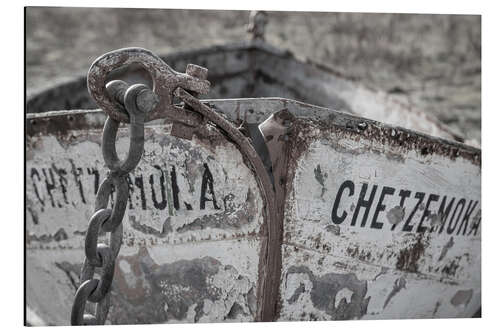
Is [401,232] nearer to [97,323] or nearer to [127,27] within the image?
[97,323]

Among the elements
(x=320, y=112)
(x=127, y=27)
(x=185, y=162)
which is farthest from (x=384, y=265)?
(x=127, y=27)

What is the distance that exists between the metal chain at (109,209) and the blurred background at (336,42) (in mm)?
3927

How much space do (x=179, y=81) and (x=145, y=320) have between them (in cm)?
96

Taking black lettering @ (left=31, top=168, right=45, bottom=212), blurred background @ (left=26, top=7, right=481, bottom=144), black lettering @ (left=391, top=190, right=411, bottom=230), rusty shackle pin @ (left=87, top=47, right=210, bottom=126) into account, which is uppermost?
blurred background @ (left=26, top=7, right=481, bottom=144)

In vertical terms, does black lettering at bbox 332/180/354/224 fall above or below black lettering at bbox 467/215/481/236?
above

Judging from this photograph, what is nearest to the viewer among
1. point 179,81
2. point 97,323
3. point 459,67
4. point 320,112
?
point 97,323

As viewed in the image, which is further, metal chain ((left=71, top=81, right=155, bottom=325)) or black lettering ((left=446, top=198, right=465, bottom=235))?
black lettering ((left=446, top=198, right=465, bottom=235))

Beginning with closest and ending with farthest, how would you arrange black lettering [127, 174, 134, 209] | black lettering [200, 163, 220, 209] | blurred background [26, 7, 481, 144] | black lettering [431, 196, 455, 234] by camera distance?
1. black lettering [200, 163, 220, 209]
2. black lettering [127, 174, 134, 209]
3. black lettering [431, 196, 455, 234]
4. blurred background [26, 7, 481, 144]

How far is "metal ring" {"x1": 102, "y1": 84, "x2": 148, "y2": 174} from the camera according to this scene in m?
1.24

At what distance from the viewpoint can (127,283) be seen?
2.08 metres

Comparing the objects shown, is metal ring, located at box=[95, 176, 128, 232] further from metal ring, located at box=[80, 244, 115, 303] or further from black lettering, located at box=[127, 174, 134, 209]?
black lettering, located at box=[127, 174, 134, 209]

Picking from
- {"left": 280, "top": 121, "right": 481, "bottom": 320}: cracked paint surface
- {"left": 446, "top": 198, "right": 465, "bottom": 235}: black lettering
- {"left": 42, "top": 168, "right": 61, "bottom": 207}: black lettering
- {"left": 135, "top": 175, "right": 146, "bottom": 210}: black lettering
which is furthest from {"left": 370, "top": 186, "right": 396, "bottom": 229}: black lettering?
{"left": 42, "top": 168, "right": 61, "bottom": 207}: black lettering

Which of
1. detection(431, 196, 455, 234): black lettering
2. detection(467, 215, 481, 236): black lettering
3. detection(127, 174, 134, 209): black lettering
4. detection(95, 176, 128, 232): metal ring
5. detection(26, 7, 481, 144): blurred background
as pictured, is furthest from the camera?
detection(26, 7, 481, 144): blurred background

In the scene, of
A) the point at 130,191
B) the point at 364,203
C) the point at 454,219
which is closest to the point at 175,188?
the point at 130,191
